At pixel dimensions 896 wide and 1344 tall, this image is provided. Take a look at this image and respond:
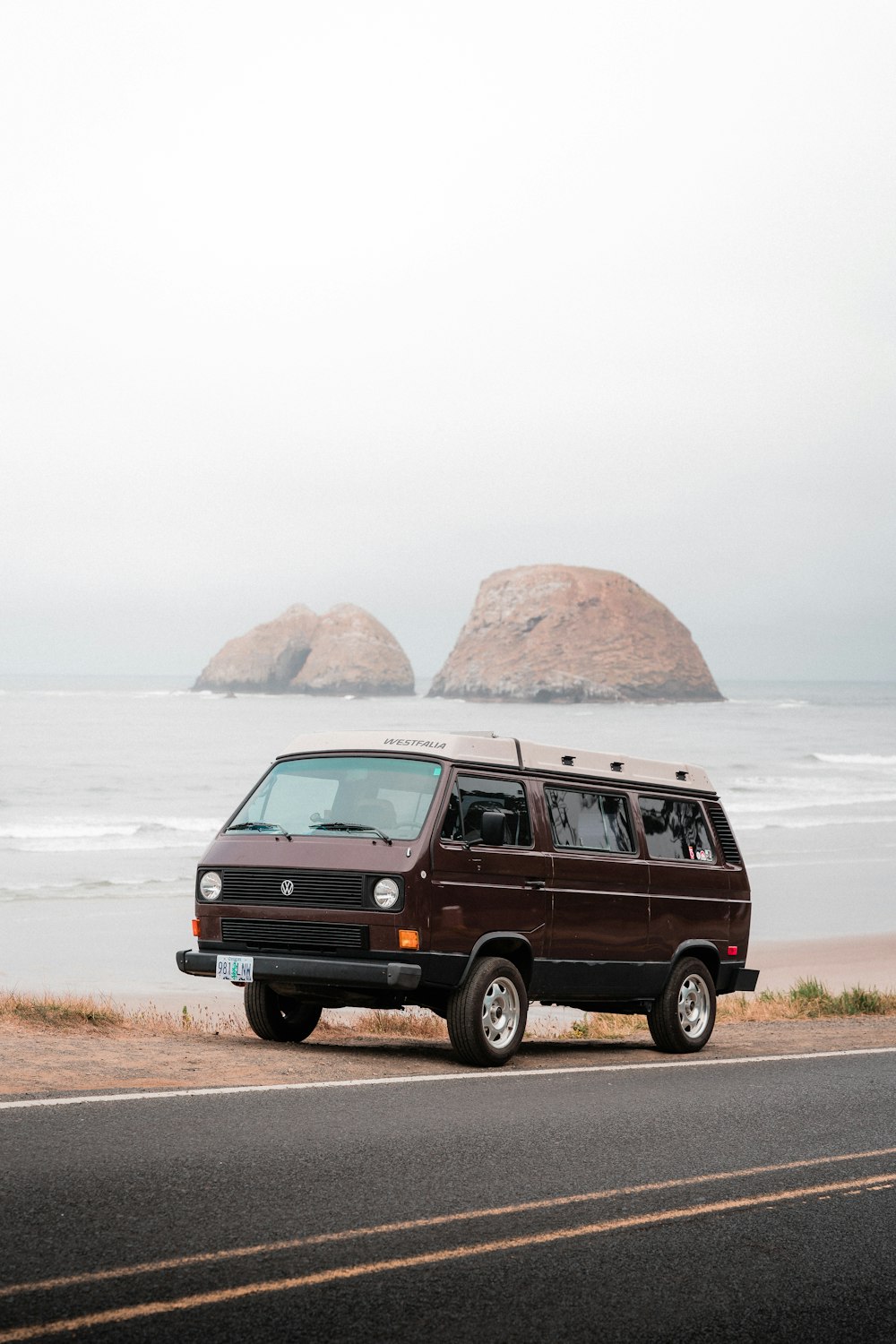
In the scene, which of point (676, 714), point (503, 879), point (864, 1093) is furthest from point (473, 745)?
point (676, 714)

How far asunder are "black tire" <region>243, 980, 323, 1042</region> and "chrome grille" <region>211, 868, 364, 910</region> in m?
0.95

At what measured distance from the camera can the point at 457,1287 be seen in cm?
528

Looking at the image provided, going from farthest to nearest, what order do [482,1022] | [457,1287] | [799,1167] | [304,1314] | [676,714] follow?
[676,714], [482,1022], [799,1167], [457,1287], [304,1314]

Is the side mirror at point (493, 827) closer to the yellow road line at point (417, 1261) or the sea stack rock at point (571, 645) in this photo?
the yellow road line at point (417, 1261)

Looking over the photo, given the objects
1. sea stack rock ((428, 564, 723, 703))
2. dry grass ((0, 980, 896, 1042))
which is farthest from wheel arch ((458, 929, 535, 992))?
sea stack rock ((428, 564, 723, 703))

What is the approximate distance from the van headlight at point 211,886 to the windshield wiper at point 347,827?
2.88ft

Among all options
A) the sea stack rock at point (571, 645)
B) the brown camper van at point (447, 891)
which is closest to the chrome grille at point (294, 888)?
the brown camper van at point (447, 891)

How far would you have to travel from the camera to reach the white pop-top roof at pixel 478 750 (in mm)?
11398

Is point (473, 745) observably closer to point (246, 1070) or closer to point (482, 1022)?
point (482, 1022)

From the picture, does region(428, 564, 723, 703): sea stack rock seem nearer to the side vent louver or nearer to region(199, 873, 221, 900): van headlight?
the side vent louver

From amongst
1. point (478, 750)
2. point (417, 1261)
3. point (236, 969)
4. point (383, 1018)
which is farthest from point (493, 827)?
point (417, 1261)

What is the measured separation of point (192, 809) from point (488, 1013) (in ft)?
143

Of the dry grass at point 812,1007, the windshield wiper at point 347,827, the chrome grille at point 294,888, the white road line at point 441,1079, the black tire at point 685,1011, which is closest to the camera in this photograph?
the white road line at point 441,1079

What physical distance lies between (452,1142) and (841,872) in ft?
102
